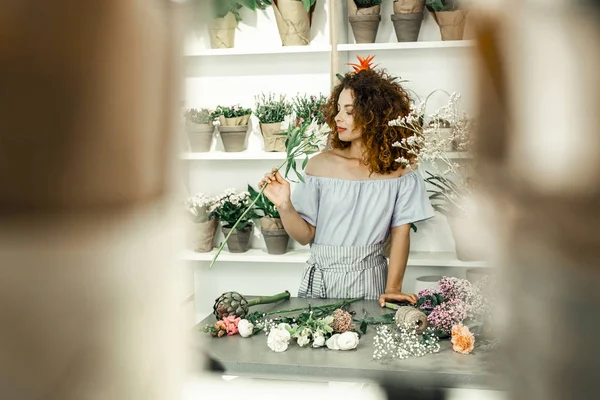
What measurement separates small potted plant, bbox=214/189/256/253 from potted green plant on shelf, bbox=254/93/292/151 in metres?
0.26

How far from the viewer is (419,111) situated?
143 cm

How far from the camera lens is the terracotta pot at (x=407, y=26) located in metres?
2.65

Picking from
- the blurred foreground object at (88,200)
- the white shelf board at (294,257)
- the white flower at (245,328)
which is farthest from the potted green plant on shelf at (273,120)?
the blurred foreground object at (88,200)

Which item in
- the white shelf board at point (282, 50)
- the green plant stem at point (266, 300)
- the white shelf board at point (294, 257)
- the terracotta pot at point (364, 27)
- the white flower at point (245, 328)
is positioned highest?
the terracotta pot at point (364, 27)

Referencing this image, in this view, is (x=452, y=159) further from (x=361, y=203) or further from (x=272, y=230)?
(x=272, y=230)

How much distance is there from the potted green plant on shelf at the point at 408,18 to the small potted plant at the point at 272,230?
0.86m

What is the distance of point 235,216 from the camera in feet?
9.36

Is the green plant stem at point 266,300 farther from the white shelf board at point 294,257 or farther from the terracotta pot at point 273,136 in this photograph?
the terracotta pot at point 273,136

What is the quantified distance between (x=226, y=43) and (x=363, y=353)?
1774mm

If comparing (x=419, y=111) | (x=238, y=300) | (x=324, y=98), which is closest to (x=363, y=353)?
(x=238, y=300)

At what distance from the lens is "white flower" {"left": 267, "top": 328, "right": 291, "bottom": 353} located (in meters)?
1.37

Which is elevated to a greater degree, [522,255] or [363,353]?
[522,255]

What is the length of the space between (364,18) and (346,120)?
59 centimetres

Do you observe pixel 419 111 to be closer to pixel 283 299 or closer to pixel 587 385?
pixel 283 299
